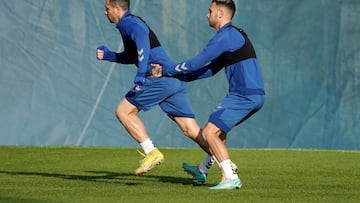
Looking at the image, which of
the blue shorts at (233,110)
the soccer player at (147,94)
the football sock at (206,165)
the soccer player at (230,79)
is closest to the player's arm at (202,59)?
the soccer player at (230,79)

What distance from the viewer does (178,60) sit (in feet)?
55.5

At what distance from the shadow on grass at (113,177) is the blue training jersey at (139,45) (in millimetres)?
1125

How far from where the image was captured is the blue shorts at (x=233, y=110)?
1043 cm

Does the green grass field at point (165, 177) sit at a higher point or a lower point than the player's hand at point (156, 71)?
lower

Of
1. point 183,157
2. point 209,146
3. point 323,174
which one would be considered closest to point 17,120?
point 183,157

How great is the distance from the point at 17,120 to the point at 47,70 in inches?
33.3

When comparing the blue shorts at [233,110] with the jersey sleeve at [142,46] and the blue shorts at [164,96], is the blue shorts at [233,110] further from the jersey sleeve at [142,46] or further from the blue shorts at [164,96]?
the blue shorts at [164,96]

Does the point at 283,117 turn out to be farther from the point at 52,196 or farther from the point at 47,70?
the point at 52,196

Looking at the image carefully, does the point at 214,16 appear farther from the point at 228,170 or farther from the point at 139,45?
the point at 228,170

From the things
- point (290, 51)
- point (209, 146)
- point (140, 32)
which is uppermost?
point (140, 32)

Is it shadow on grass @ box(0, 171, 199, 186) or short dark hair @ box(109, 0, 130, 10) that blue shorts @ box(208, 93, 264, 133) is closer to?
shadow on grass @ box(0, 171, 199, 186)

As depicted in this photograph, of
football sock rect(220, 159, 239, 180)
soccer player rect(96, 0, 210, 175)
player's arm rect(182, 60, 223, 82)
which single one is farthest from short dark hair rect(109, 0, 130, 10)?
football sock rect(220, 159, 239, 180)

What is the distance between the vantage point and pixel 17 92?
16781mm

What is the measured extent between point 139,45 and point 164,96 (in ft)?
2.19
